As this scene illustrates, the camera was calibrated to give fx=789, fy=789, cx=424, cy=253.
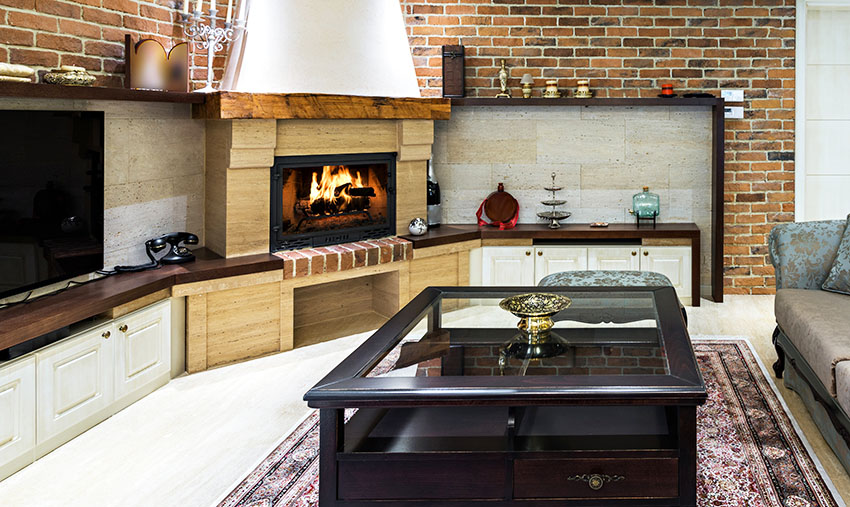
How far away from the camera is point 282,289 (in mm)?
4473

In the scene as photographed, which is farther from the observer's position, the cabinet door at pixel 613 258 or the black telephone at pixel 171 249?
the cabinet door at pixel 613 258

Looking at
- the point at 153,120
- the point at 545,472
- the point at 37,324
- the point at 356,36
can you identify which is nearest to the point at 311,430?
the point at 37,324

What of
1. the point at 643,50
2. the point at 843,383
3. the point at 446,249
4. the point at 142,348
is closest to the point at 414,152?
the point at 446,249

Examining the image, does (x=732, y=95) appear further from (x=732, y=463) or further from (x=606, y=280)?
(x=732, y=463)

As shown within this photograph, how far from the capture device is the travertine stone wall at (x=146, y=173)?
13.3 feet

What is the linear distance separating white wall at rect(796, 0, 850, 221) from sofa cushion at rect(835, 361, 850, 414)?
351 cm

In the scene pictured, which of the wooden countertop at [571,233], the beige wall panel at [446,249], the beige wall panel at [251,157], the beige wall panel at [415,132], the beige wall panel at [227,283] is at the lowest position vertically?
the beige wall panel at [227,283]

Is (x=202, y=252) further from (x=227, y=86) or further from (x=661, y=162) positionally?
(x=661, y=162)

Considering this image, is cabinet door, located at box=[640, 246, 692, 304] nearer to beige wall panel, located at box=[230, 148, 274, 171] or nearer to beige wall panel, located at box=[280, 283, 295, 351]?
beige wall panel, located at box=[280, 283, 295, 351]

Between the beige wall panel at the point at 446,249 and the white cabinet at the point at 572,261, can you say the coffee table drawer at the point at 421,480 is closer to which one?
the beige wall panel at the point at 446,249

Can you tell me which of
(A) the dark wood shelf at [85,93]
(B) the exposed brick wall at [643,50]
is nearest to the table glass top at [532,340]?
(A) the dark wood shelf at [85,93]

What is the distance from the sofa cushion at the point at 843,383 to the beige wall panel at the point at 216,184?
3117mm

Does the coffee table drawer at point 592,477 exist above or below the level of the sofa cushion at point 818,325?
below

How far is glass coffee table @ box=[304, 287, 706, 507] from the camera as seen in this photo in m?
2.14
